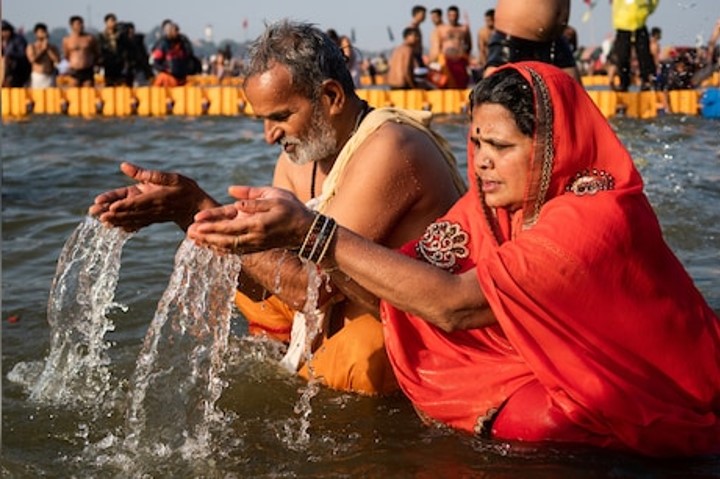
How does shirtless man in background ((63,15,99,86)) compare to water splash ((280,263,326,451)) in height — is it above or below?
above

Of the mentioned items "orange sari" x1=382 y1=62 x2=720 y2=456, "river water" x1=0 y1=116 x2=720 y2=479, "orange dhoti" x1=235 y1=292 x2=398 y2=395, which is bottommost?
"river water" x1=0 y1=116 x2=720 y2=479

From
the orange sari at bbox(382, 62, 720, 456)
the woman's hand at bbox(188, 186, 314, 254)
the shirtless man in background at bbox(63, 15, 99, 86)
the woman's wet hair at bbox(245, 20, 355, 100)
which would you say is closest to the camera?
the woman's hand at bbox(188, 186, 314, 254)

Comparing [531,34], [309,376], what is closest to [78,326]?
[309,376]

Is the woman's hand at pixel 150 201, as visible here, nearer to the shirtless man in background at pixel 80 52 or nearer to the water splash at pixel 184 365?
the water splash at pixel 184 365

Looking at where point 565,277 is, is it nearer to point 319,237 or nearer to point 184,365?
point 319,237

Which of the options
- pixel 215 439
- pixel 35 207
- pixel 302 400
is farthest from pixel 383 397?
pixel 35 207

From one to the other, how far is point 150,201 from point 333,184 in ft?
2.34

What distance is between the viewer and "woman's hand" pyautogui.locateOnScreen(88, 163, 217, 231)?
3.76 m

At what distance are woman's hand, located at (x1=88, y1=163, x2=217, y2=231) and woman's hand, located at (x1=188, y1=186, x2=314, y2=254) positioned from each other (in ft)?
2.27

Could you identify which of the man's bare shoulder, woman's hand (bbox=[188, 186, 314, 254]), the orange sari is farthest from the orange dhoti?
woman's hand (bbox=[188, 186, 314, 254])

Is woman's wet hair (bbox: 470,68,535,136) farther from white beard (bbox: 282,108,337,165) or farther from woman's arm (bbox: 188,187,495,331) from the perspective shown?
white beard (bbox: 282,108,337,165)

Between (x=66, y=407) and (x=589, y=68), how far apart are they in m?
30.0

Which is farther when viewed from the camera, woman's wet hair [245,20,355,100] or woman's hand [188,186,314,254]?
woman's wet hair [245,20,355,100]

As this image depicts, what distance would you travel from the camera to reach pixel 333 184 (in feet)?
13.6
